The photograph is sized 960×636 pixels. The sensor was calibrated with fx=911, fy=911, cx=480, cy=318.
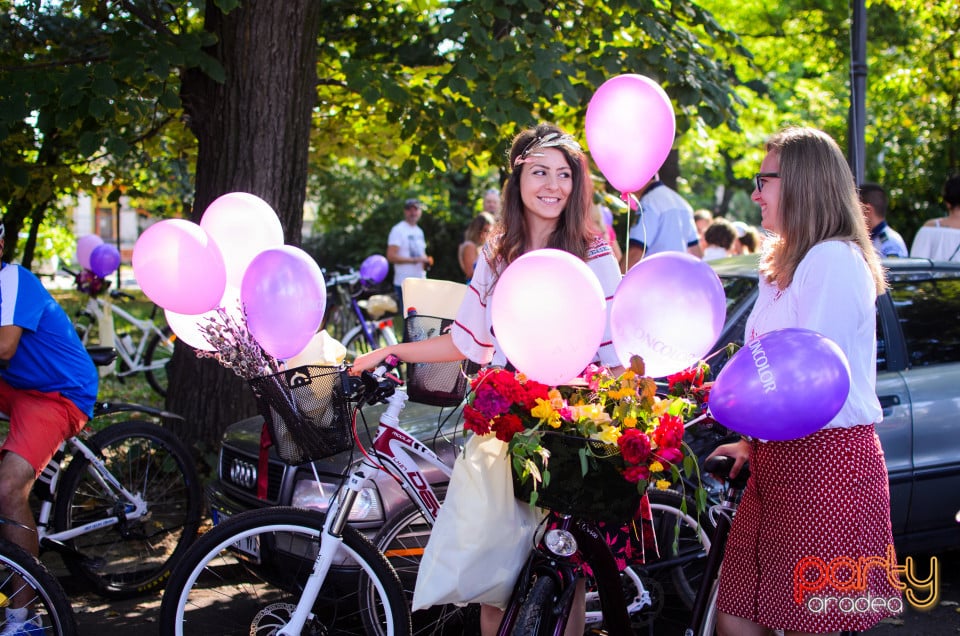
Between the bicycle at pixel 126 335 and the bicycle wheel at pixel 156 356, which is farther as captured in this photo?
the bicycle wheel at pixel 156 356

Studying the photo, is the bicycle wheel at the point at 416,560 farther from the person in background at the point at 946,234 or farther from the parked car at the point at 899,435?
the person in background at the point at 946,234

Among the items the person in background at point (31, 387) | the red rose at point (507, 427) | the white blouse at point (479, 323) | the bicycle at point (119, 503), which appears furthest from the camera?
the bicycle at point (119, 503)

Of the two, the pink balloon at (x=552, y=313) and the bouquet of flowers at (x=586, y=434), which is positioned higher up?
the pink balloon at (x=552, y=313)

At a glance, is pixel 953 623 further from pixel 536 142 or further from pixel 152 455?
pixel 152 455

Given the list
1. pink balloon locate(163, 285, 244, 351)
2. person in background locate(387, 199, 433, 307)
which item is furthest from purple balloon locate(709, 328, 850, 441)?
person in background locate(387, 199, 433, 307)

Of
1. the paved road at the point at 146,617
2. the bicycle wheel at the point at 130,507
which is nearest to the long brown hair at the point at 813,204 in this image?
the paved road at the point at 146,617

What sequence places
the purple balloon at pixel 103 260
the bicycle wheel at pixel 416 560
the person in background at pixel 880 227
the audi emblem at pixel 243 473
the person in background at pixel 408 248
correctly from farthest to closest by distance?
the person in background at pixel 408 248
the purple balloon at pixel 103 260
the person in background at pixel 880 227
the audi emblem at pixel 243 473
the bicycle wheel at pixel 416 560

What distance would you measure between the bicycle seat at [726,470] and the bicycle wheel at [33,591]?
7.48 ft

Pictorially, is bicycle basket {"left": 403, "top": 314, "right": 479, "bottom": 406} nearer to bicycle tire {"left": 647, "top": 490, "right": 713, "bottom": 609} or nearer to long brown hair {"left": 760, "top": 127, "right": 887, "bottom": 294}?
bicycle tire {"left": 647, "top": 490, "right": 713, "bottom": 609}

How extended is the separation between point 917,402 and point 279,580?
3.06m

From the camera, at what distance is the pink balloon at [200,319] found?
338cm

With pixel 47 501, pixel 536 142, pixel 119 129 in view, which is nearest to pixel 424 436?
pixel 536 142

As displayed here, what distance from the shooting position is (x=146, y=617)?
4496mm

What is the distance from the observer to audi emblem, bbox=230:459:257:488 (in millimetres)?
4125
